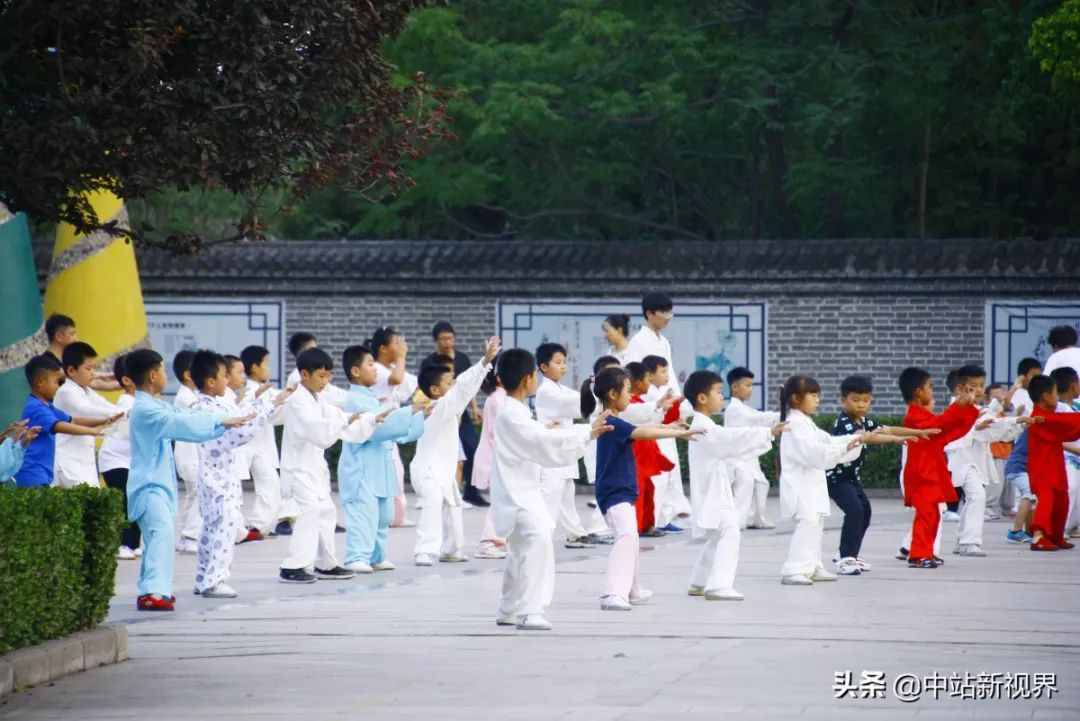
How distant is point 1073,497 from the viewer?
47.8 feet

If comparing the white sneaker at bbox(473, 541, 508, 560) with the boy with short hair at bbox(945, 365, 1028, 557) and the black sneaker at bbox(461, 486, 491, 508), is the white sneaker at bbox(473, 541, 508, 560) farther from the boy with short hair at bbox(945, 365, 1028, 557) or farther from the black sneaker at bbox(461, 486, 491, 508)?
the black sneaker at bbox(461, 486, 491, 508)

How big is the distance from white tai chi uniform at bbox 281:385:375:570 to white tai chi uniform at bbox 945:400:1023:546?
444 cm

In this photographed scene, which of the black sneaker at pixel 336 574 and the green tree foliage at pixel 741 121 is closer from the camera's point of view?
the black sneaker at pixel 336 574

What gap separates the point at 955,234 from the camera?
25.3 m

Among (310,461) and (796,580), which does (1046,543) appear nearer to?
(796,580)

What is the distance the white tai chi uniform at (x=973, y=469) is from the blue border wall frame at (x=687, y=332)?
717 cm

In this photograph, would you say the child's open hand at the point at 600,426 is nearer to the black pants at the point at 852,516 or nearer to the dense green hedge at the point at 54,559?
the dense green hedge at the point at 54,559

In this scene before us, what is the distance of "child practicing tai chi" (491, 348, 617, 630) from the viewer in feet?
30.8

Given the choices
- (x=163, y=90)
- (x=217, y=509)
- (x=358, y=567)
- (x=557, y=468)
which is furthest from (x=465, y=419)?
(x=163, y=90)

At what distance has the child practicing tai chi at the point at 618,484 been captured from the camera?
32.8 ft

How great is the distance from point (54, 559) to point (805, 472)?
5164mm

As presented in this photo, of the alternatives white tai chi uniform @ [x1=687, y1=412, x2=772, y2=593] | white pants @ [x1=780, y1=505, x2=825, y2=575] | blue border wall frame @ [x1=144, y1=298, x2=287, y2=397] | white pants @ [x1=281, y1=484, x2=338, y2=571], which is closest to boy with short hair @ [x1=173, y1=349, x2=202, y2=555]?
white pants @ [x1=281, y1=484, x2=338, y2=571]

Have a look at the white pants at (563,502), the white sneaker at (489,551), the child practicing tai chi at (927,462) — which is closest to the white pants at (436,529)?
the white sneaker at (489,551)

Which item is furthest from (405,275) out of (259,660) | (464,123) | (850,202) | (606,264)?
(259,660)
